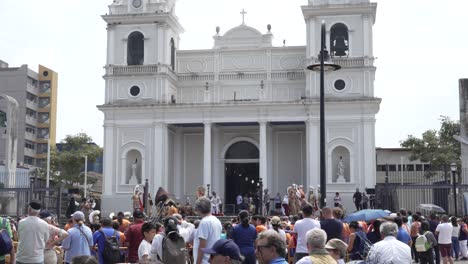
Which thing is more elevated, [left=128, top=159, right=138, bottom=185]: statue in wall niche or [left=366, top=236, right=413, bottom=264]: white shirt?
[left=128, top=159, right=138, bottom=185]: statue in wall niche

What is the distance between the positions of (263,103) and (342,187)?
6.63 metres

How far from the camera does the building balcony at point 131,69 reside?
45594mm

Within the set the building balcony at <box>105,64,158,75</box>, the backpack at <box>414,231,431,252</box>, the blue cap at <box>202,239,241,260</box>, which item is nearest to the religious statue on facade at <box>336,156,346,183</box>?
the building balcony at <box>105,64,158,75</box>

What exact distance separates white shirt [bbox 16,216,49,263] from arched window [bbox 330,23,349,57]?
34922mm

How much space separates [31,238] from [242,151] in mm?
35943

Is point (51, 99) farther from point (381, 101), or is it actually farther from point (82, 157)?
point (381, 101)

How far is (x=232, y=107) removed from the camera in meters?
43.7

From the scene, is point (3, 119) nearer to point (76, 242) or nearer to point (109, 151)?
point (109, 151)

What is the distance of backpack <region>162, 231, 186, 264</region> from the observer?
405 inches

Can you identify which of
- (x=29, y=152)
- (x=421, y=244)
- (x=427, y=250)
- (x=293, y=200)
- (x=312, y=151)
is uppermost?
(x=29, y=152)

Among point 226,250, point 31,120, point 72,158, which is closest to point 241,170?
point 72,158

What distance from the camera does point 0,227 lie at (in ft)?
39.0

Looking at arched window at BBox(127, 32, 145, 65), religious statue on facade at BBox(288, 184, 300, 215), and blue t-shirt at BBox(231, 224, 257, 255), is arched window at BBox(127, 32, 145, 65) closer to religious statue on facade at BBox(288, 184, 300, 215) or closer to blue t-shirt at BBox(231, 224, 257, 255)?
religious statue on facade at BBox(288, 184, 300, 215)

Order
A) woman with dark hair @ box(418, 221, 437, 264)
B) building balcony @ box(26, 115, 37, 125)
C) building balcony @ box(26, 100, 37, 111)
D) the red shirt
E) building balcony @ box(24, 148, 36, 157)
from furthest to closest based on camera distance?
building balcony @ box(26, 115, 37, 125) < building balcony @ box(26, 100, 37, 111) < building balcony @ box(24, 148, 36, 157) < woman with dark hair @ box(418, 221, 437, 264) < the red shirt
